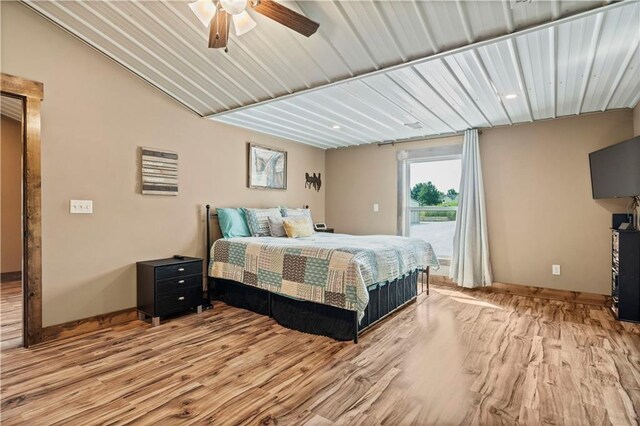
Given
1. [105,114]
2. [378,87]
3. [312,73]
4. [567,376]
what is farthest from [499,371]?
[105,114]

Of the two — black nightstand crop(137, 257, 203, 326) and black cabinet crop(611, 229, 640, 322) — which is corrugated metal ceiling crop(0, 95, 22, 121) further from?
black cabinet crop(611, 229, 640, 322)

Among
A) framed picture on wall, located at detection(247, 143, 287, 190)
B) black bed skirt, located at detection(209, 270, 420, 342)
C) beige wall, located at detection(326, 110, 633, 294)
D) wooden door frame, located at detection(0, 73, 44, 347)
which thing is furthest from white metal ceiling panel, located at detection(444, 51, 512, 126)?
wooden door frame, located at detection(0, 73, 44, 347)

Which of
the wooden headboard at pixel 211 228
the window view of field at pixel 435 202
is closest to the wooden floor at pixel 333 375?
the wooden headboard at pixel 211 228

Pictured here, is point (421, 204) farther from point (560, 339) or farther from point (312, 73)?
point (312, 73)

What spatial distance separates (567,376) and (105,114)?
182 inches

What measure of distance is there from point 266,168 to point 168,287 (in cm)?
241

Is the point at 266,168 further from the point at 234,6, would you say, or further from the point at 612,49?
the point at 612,49

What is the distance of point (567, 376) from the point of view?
2.28m

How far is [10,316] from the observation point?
3.47 meters

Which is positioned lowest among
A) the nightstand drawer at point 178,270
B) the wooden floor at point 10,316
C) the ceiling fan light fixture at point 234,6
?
the wooden floor at point 10,316

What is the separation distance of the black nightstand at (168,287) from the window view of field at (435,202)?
3605 mm

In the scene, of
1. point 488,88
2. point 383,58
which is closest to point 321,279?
point 383,58

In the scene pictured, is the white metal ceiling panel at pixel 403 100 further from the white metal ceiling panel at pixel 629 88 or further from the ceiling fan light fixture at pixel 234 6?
the white metal ceiling panel at pixel 629 88

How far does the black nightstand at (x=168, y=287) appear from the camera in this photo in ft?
10.7
